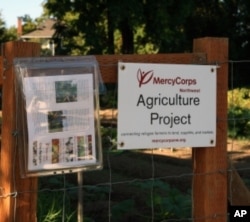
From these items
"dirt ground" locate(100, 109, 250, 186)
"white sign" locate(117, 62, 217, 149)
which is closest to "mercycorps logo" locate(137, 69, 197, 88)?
"white sign" locate(117, 62, 217, 149)

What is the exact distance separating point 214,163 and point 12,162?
128 cm

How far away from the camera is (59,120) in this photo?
2.97m

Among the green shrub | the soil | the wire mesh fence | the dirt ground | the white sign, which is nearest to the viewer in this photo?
the white sign

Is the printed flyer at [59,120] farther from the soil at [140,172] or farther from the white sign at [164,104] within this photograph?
the soil at [140,172]

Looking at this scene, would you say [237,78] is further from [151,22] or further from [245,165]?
[245,165]

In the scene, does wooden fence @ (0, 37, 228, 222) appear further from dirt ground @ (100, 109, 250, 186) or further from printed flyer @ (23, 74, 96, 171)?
dirt ground @ (100, 109, 250, 186)

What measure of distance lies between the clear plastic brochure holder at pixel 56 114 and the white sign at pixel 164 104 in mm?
215

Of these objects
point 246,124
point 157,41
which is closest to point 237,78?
point 157,41

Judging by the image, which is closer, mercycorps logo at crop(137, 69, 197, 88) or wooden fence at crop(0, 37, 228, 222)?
wooden fence at crop(0, 37, 228, 222)

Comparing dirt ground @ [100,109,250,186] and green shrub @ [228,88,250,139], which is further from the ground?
green shrub @ [228,88,250,139]

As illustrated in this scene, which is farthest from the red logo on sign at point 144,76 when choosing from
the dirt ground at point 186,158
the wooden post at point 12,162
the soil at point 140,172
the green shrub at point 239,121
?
the green shrub at point 239,121

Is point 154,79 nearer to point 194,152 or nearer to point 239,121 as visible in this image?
point 194,152

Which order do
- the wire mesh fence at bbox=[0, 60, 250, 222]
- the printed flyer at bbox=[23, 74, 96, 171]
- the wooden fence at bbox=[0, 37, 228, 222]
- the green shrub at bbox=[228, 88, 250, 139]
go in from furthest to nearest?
1. the green shrub at bbox=[228, 88, 250, 139]
2. the wire mesh fence at bbox=[0, 60, 250, 222]
3. the wooden fence at bbox=[0, 37, 228, 222]
4. the printed flyer at bbox=[23, 74, 96, 171]

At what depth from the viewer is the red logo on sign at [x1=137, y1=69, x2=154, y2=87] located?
3219 millimetres
